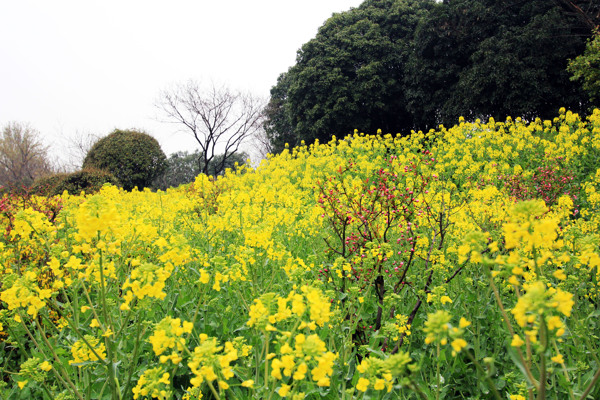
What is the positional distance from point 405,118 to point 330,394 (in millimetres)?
19827

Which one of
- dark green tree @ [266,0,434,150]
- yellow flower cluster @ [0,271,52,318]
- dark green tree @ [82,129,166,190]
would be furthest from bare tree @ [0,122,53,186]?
yellow flower cluster @ [0,271,52,318]

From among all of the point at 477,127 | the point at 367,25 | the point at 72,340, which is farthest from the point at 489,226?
the point at 367,25

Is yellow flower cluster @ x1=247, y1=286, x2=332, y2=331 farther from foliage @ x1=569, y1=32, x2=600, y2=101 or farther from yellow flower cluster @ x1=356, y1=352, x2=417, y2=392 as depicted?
foliage @ x1=569, y1=32, x2=600, y2=101

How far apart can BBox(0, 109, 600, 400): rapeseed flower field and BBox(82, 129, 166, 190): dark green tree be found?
14306 mm

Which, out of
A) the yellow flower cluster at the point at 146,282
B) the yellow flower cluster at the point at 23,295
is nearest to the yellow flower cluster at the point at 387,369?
the yellow flower cluster at the point at 146,282

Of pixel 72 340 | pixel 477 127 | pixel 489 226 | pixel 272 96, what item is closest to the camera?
pixel 72 340

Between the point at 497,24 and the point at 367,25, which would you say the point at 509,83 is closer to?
the point at 497,24

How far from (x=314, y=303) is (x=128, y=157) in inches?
835

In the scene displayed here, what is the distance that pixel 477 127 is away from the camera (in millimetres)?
11609

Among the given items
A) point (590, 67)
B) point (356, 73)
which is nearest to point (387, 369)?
point (590, 67)

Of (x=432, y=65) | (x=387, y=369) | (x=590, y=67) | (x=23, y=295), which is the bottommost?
(x=387, y=369)

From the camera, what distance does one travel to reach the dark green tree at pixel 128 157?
1964 centimetres

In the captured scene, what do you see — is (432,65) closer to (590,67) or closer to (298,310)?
(590,67)

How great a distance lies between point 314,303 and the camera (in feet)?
4.29
